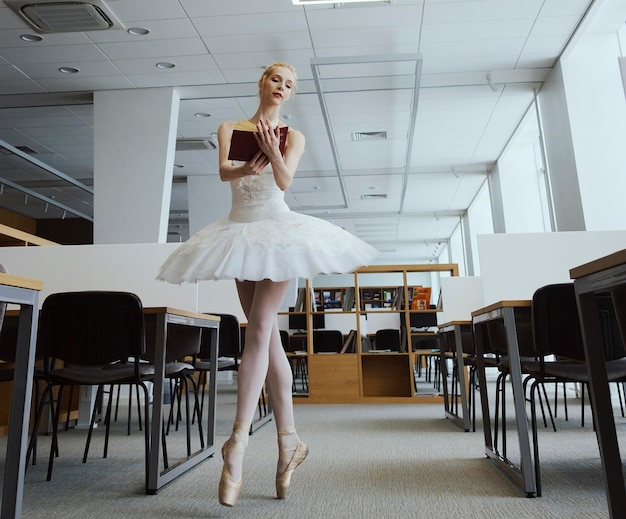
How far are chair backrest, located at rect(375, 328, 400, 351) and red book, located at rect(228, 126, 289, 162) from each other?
183 inches

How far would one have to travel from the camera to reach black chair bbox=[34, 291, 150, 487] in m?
2.11

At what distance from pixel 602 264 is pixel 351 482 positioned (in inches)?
51.8

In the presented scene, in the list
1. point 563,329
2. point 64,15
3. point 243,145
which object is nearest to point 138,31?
point 64,15

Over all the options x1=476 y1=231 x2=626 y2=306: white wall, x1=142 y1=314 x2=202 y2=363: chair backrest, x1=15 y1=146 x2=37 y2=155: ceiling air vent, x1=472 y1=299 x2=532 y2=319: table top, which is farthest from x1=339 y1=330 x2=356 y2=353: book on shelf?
x1=15 y1=146 x2=37 y2=155: ceiling air vent

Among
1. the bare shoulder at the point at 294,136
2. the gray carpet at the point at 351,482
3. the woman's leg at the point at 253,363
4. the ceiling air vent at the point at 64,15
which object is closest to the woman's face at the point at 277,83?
the bare shoulder at the point at 294,136

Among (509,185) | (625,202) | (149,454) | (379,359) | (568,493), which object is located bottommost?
(568,493)

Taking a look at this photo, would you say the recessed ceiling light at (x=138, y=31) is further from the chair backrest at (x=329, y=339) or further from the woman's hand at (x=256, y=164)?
the woman's hand at (x=256, y=164)

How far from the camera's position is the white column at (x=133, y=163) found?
584 cm

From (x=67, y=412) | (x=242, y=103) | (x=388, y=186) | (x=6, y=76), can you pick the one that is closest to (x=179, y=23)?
(x=242, y=103)

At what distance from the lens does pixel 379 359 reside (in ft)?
17.5

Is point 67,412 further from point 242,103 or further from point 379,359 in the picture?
point 242,103

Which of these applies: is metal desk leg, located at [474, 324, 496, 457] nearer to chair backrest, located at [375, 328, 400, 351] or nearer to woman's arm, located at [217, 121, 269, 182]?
woman's arm, located at [217, 121, 269, 182]

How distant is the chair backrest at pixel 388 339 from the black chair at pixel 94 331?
4230mm

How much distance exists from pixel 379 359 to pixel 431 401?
639mm
